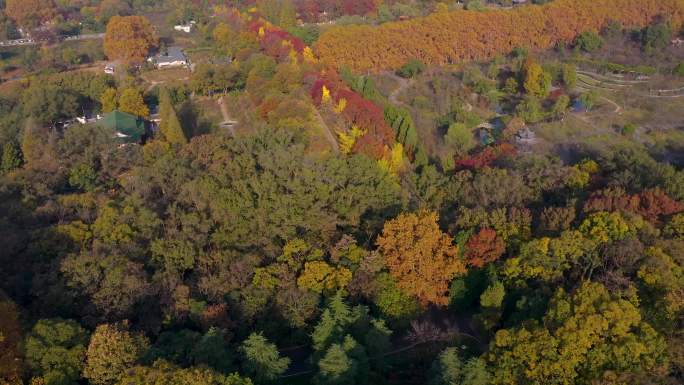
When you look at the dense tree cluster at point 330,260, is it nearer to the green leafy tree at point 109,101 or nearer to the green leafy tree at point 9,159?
the green leafy tree at point 9,159

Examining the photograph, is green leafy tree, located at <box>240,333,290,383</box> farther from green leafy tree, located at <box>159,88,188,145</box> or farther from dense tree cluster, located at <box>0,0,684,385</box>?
green leafy tree, located at <box>159,88,188,145</box>

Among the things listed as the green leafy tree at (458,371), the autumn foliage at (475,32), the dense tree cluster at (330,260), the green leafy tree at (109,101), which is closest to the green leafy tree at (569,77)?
the autumn foliage at (475,32)

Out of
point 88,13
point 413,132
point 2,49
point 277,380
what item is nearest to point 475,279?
point 277,380

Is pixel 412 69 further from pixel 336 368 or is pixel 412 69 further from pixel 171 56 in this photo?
pixel 336 368

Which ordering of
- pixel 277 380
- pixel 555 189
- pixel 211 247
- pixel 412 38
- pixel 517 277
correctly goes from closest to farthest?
pixel 277 380
pixel 517 277
pixel 211 247
pixel 555 189
pixel 412 38

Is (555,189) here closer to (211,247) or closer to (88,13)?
(211,247)

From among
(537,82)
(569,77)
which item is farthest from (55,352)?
(569,77)

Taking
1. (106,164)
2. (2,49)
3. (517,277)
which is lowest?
(2,49)

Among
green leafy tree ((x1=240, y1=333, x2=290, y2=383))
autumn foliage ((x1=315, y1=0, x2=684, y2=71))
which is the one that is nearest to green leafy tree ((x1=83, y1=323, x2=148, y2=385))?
green leafy tree ((x1=240, y1=333, x2=290, y2=383))
